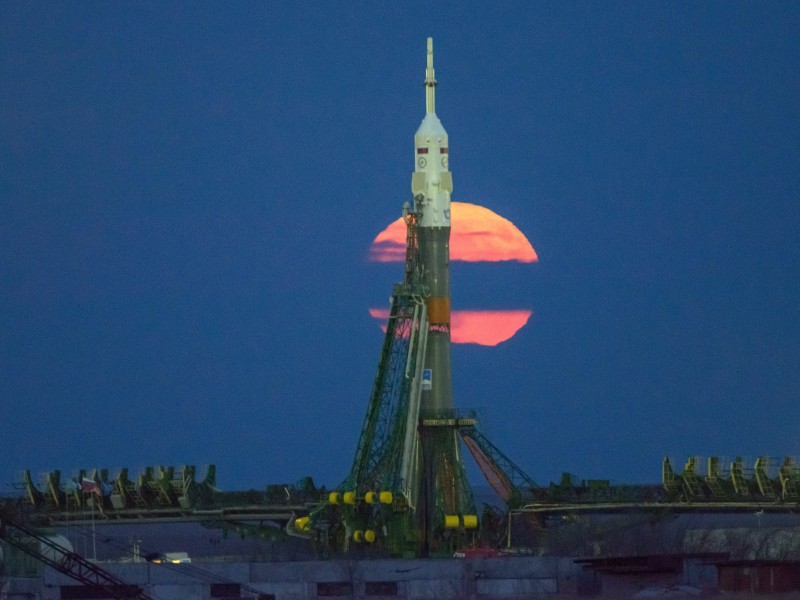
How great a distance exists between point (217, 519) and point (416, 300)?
631 inches

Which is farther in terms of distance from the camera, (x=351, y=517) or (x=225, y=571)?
(x=351, y=517)

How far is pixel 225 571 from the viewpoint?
10856 cm

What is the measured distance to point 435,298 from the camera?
125125mm

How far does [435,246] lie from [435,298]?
9.40ft

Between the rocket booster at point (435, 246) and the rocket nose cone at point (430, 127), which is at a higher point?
the rocket nose cone at point (430, 127)

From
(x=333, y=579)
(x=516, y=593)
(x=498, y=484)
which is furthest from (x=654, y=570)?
(x=498, y=484)

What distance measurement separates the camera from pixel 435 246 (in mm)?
125438

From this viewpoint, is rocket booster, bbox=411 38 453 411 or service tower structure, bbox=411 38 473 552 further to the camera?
rocket booster, bbox=411 38 453 411

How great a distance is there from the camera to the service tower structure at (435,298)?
401ft

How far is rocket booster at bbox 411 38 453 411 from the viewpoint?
125 meters

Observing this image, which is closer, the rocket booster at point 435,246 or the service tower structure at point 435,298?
the service tower structure at point 435,298

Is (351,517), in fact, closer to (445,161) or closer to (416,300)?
(416,300)

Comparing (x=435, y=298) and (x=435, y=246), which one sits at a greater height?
(x=435, y=246)

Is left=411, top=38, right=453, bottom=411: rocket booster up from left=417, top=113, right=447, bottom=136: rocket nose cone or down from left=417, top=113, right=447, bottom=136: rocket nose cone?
down
